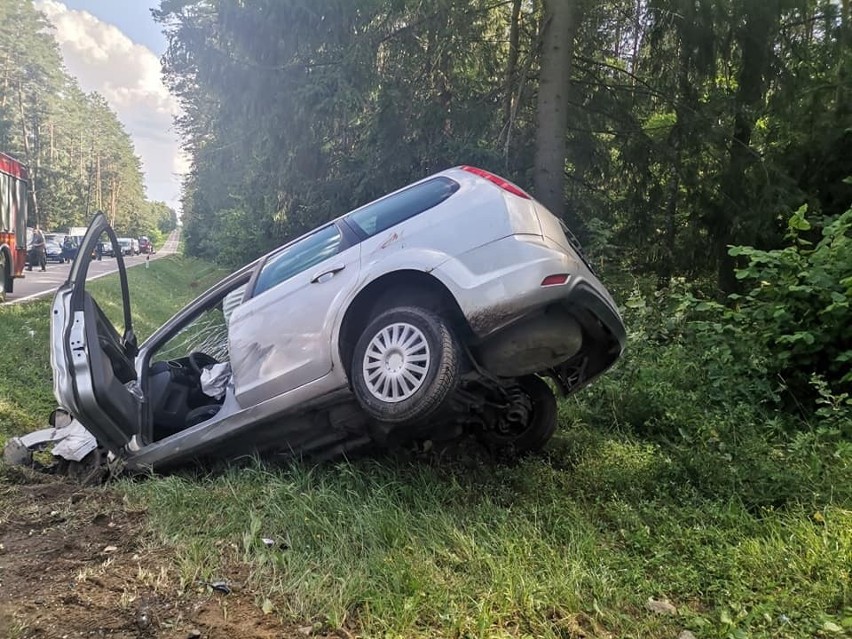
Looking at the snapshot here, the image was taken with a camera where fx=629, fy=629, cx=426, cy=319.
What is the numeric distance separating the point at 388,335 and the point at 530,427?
1.65 metres

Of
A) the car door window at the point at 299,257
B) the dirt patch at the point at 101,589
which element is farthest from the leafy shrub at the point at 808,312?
the dirt patch at the point at 101,589

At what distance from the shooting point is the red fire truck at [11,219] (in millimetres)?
12915

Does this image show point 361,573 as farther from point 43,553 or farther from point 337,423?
point 43,553

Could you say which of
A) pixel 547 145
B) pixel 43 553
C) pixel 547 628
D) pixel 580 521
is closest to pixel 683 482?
pixel 580 521

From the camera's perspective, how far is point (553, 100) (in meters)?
8.20

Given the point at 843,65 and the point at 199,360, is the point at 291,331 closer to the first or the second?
the point at 199,360

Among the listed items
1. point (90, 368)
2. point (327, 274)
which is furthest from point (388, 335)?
point (90, 368)

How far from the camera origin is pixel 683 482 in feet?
13.0

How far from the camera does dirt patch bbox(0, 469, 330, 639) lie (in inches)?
99.6

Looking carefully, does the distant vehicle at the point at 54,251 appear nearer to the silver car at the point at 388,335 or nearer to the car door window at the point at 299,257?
the silver car at the point at 388,335

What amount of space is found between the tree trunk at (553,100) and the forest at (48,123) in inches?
1512

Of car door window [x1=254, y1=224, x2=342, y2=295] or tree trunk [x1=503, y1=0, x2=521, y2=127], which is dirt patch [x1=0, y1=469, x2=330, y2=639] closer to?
car door window [x1=254, y1=224, x2=342, y2=295]

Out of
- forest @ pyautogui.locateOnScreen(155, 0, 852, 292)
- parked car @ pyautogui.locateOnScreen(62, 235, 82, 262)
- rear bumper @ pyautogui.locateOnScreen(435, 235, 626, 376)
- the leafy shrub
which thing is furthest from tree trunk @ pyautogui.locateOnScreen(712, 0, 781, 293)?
parked car @ pyautogui.locateOnScreen(62, 235, 82, 262)

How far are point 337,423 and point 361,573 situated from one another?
1.14 m
